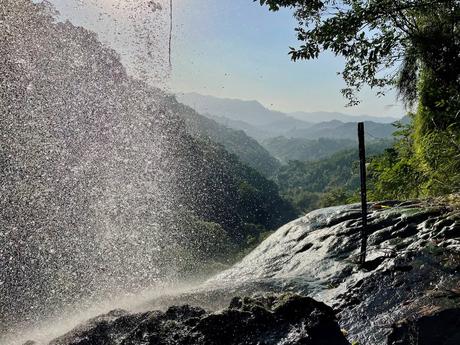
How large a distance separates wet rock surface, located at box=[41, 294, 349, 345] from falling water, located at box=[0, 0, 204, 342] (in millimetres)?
4940

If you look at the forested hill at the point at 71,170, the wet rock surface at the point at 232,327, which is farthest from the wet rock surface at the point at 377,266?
the forested hill at the point at 71,170

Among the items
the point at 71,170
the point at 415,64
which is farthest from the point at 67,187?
the point at 415,64

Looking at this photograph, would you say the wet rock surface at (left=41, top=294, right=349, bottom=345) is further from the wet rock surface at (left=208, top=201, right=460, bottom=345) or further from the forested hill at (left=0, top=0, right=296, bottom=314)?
the forested hill at (left=0, top=0, right=296, bottom=314)

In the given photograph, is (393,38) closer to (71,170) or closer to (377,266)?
(377,266)

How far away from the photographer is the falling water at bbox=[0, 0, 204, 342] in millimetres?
15594

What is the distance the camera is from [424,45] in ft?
33.2

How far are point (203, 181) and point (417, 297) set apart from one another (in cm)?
9202

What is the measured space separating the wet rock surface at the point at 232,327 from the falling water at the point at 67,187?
494cm

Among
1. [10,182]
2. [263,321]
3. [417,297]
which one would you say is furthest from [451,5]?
[10,182]

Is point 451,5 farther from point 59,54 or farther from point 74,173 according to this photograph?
point 59,54

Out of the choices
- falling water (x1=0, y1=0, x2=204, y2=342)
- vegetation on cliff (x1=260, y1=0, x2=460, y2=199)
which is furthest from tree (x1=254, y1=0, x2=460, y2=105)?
falling water (x1=0, y1=0, x2=204, y2=342)

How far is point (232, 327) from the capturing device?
172 inches

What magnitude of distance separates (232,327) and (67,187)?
17752mm

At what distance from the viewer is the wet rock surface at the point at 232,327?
165 inches
